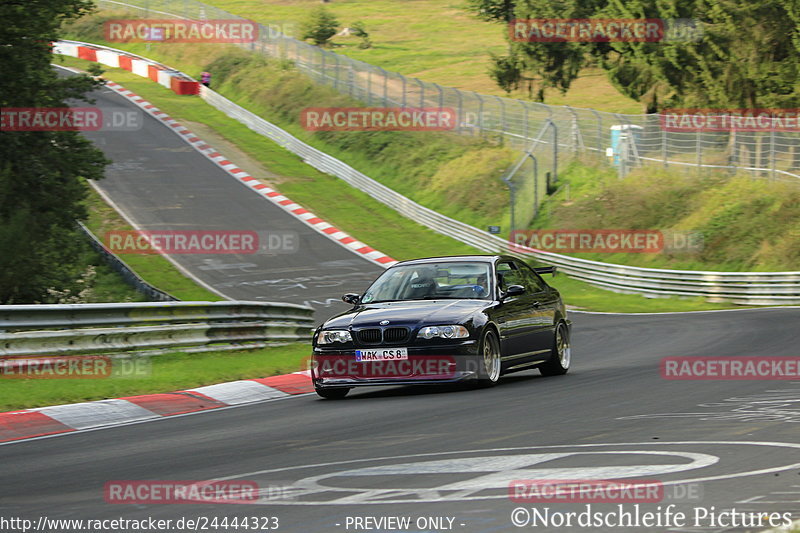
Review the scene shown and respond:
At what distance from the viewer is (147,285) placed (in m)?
27.4

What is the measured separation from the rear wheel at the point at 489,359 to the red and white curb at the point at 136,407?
237 cm

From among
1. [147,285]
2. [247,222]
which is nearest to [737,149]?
[247,222]

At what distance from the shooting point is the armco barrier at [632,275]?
2836 centimetres

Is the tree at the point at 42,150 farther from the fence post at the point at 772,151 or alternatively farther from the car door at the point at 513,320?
the fence post at the point at 772,151

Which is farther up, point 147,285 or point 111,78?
point 111,78

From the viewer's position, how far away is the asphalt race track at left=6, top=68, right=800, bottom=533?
5.76 metres

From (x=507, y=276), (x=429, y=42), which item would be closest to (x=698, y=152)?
(x=507, y=276)

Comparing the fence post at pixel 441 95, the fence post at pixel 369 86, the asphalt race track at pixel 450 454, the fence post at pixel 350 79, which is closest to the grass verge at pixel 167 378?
the asphalt race track at pixel 450 454

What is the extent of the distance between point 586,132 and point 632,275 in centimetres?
1013

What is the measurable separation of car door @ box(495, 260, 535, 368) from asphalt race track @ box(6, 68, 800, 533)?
1.31 feet

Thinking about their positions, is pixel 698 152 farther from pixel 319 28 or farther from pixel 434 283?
pixel 319 28

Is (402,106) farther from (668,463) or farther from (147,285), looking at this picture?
(668,463)

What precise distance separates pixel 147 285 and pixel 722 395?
19.0 metres

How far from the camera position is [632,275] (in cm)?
3134
